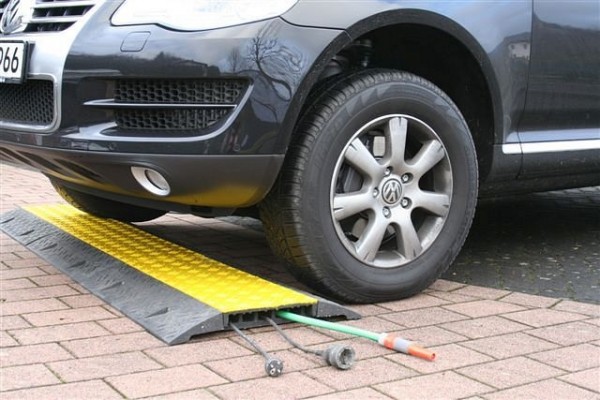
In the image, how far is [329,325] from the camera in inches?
107

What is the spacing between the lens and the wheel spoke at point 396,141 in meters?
3.08

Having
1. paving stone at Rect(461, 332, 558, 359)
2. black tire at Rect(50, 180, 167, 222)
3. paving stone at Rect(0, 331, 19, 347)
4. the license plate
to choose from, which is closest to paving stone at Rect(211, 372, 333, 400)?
paving stone at Rect(461, 332, 558, 359)

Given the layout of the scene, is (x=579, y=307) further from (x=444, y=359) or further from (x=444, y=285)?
(x=444, y=359)

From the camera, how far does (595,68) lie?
144 inches

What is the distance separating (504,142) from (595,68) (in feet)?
2.04

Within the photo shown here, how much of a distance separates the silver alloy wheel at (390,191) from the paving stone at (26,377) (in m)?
1.18

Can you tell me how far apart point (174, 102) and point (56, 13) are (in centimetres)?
73

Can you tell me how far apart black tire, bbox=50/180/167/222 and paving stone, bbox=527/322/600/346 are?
2.27 meters

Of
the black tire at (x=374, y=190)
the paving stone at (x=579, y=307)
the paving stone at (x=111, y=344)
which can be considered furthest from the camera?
the paving stone at (x=579, y=307)

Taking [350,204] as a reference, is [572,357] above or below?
below

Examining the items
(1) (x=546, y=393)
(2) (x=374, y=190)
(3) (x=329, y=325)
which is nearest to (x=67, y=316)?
(3) (x=329, y=325)

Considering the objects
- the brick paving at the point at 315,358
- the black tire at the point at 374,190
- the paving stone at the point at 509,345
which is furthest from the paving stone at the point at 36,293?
the paving stone at the point at 509,345

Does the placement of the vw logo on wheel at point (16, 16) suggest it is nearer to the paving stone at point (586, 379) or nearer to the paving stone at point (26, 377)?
the paving stone at point (26, 377)

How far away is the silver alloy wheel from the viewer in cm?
302
